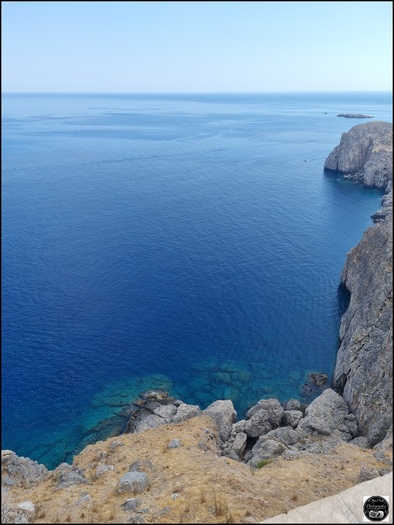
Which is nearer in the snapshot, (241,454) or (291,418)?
(241,454)

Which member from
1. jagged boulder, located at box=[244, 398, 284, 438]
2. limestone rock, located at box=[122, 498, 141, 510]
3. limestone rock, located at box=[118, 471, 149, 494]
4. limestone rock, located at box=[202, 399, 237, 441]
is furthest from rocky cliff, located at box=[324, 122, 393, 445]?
limestone rock, located at box=[122, 498, 141, 510]

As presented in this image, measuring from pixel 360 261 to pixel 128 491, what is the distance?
53845 millimetres

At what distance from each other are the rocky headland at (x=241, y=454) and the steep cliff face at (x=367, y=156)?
3906 inches

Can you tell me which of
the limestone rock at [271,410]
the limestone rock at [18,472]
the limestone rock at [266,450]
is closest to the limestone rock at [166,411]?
the limestone rock at [271,410]

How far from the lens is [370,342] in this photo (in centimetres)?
5075

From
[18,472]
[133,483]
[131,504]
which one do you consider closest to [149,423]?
[18,472]

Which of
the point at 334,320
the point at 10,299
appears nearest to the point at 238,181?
the point at 334,320

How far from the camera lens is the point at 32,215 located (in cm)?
11238

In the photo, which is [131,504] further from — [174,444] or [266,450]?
[266,450]

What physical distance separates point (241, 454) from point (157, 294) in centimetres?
3927

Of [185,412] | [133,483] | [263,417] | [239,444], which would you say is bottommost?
[239,444]

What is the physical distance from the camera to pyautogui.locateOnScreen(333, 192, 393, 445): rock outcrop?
43.4 metres

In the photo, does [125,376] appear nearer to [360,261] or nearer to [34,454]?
[34,454]

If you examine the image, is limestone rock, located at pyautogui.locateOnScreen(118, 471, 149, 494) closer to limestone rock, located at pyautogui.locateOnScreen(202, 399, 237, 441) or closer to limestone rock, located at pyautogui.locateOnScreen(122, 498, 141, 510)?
limestone rock, located at pyautogui.locateOnScreen(122, 498, 141, 510)
